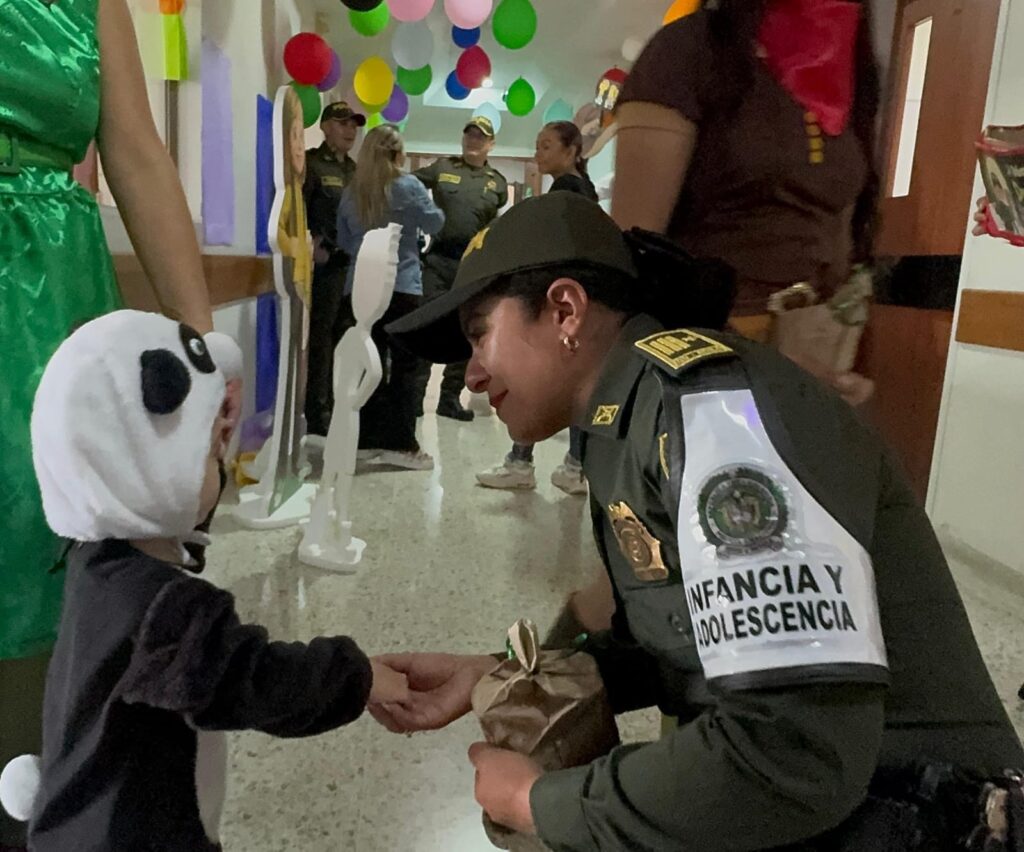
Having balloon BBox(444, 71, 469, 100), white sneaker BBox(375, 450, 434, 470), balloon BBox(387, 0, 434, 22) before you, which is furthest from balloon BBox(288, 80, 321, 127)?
balloon BBox(444, 71, 469, 100)

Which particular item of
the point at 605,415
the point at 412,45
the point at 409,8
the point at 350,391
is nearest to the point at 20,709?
the point at 605,415

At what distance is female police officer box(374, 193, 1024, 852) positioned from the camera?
1.98ft

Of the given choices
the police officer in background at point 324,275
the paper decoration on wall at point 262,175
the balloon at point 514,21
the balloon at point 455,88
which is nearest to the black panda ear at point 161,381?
the police officer in background at point 324,275

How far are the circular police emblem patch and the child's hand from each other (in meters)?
0.43

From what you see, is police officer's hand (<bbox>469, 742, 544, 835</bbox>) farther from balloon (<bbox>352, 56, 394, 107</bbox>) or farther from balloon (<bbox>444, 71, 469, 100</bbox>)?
balloon (<bbox>444, 71, 469, 100</bbox>)

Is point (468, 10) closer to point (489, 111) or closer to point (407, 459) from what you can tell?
point (407, 459)

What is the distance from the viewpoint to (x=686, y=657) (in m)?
0.76

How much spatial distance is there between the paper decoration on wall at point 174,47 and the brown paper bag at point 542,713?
2.55 metres

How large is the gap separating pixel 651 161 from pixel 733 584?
0.66m

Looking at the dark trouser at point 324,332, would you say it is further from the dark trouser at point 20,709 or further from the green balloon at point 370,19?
the dark trouser at point 20,709

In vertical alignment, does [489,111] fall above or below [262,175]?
above

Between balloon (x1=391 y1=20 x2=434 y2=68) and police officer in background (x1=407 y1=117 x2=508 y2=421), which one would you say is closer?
police officer in background (x1=407 y1=117 x2=508 y2=421)

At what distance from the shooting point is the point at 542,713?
33.1 inches

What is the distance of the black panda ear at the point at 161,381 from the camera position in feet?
2.37
